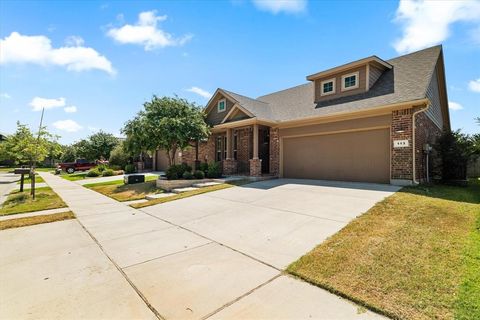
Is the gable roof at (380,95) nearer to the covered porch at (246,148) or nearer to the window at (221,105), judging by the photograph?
the window at (221,105)

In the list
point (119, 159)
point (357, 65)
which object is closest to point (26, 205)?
point (357, 65)

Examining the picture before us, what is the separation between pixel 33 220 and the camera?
21.5 ft

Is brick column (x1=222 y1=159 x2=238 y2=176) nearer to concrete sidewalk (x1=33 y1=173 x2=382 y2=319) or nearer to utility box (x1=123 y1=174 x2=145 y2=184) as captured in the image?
utility box (x1=123 y1=174 x2=145 y2=184)

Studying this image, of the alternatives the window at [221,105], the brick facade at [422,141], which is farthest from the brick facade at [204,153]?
the brick facade at [422,141]

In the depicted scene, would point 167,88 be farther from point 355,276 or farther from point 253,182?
point 355,276

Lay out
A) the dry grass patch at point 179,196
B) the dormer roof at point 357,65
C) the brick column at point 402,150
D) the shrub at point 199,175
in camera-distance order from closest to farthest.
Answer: the dry grass patch at point 179,196 < the brick column at point 402,150 < the dormer roof at point 357,65 < the shrub at point 199,175

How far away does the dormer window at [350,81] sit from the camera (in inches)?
464

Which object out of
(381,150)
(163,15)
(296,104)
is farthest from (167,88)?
(381,150)

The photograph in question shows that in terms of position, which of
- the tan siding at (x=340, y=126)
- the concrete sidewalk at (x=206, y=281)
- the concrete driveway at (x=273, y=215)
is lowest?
the concrete sidewalk at (x=206, y=281)

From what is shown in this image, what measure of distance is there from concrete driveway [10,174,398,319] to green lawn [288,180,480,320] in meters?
0.27

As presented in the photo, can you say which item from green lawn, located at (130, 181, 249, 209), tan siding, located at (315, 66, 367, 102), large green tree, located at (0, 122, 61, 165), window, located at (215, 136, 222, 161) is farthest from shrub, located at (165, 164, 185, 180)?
tan siding, located at (315, 66, 367, 102)

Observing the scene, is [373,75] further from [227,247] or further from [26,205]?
[26,205]

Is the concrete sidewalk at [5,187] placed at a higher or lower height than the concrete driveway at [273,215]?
lower

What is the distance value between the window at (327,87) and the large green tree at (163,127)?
23.2ft
